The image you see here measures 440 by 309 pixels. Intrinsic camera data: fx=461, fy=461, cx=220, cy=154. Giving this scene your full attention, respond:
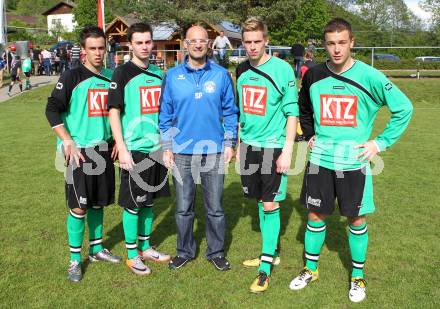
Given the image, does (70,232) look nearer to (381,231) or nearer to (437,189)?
(381,231)

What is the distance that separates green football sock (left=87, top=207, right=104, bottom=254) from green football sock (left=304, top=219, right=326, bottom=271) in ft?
6.77

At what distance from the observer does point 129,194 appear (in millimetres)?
4367

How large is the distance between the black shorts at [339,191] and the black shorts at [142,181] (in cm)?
141

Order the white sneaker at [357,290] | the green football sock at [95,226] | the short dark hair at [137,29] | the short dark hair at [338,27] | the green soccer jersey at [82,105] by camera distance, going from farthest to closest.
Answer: the green football sock at [95,226], the short dark hair at [137,29], the green soccer jersey at [82,105], the white sneaker at [357,290], the short dark hair at [338,27]

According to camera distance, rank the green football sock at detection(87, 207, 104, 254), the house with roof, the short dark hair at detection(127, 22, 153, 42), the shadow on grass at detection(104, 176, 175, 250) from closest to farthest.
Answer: the short dark hair at detection(127, 22, 153, 42) → the green football sock at detection(87, 207, 104, 254) → the shadow on grass at detection(104, 176, 175, 250) → the house with roof

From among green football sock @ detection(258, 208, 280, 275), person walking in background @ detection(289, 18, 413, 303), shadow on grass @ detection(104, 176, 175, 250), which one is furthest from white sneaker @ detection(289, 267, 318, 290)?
shadow on grass @ detection(104, 176, 175, 250)

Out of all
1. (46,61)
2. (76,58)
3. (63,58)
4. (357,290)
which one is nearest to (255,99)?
(357,290)

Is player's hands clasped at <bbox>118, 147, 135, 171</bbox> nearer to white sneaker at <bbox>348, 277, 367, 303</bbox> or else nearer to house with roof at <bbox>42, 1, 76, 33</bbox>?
white sneaker at <bbox>348, 277, 367, 303</bbox>

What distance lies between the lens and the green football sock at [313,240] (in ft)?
13.4

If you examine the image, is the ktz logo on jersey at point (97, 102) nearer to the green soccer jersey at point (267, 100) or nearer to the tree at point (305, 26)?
the green soccer jersey at point (267, 100)

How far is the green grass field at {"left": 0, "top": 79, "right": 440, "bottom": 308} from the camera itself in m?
3.94

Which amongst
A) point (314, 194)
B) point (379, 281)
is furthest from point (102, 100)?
point (379, 281)

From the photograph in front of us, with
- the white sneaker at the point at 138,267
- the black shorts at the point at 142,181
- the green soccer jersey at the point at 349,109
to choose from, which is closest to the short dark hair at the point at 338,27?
the green soccer jersey at the point at 349,109

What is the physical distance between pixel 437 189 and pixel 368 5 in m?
70.0
